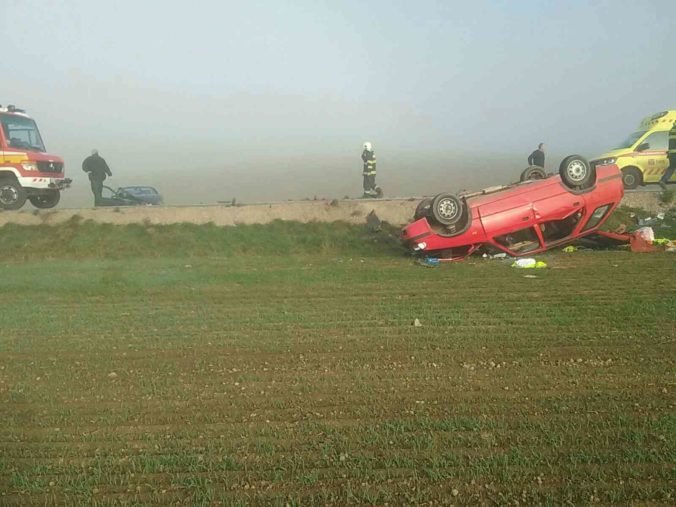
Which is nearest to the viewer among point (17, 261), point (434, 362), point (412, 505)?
point (412, 505)

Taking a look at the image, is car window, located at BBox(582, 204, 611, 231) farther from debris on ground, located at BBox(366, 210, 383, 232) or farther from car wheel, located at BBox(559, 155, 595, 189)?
debris on ground, located at BBox(366, 210, 383, 232)

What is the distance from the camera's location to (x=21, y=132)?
21.3 meters

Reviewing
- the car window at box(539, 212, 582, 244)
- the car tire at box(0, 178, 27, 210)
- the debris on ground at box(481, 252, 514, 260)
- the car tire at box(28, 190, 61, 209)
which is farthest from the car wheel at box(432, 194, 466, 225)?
the car tire at box(28, 190, 61, 209)

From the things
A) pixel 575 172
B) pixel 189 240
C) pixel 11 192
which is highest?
pixel 575 172

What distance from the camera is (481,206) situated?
14.9 m

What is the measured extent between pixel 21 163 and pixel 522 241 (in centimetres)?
1389

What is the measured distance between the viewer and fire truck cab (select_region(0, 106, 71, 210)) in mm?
20812

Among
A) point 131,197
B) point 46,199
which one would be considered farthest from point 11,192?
point 131,197

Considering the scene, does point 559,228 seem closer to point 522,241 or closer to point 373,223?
point 522,241

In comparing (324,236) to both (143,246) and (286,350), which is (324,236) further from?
(286,350)

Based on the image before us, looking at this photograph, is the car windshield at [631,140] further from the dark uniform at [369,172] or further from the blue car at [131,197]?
the blue car at [131,197]

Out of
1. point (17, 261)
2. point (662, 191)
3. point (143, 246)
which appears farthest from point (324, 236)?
point (662, 191)

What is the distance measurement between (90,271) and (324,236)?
5814 millimetres

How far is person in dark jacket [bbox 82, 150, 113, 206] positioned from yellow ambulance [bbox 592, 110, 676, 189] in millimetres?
15248
